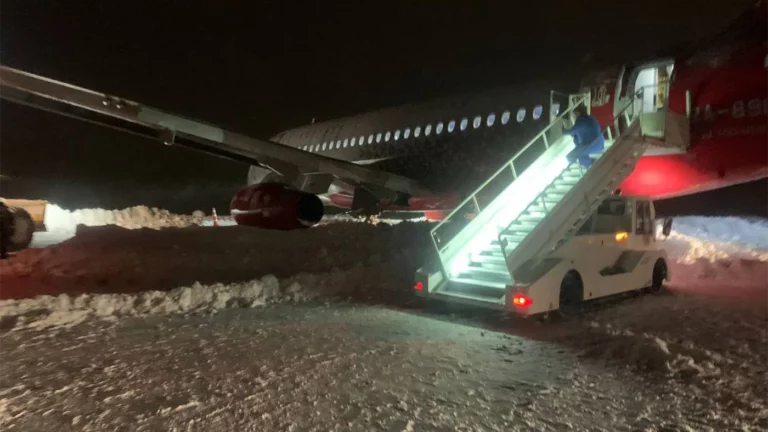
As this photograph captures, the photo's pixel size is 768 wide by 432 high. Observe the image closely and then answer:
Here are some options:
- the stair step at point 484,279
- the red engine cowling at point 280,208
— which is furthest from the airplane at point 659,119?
the stair step at point 484,279

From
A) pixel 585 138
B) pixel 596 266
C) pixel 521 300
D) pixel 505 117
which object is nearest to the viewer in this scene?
pixel 521 300

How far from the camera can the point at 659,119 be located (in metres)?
9.03

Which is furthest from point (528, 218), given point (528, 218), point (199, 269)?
point (199, 269)

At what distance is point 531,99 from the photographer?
1231cm

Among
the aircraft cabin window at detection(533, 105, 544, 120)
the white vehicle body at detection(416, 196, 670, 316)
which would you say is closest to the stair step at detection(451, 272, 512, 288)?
the white vehicle body at detection(416, 196, 670, 316)

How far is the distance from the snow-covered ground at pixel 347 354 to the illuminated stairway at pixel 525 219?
1.47ft

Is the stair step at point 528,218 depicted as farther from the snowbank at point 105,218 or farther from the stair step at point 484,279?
the snowbank at point 105,218

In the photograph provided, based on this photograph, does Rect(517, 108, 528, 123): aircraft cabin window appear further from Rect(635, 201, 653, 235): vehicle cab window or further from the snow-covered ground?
the snow-covered ground

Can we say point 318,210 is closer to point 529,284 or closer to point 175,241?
point 175,241

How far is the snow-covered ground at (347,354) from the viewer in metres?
4.16

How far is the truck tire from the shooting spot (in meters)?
12.3

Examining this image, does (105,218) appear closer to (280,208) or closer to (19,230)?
(19,230)

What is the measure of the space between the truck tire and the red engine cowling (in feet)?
15.2

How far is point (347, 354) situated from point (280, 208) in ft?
27.9
